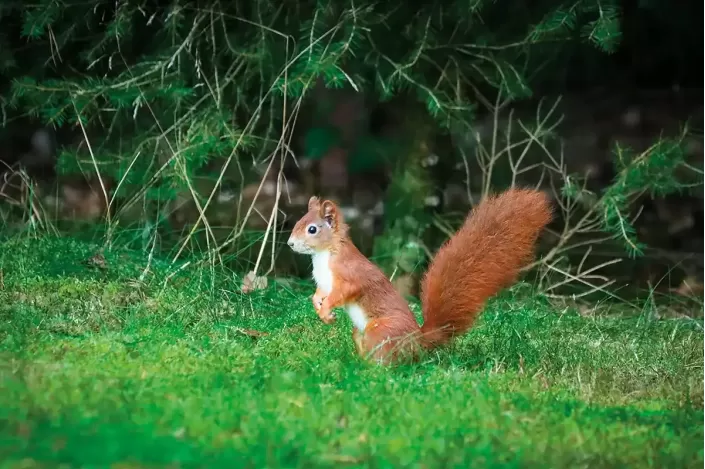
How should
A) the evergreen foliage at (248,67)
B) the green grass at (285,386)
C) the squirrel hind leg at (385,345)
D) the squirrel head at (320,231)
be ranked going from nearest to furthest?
the green grass at (285,386)
the squirrel hind leg at (385,345)
the squirrel head at (320,231)
the evergreen foliage at (248,67)

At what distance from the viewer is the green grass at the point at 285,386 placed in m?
1.37

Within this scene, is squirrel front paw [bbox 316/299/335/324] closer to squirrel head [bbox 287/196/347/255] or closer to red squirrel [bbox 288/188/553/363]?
red squirrel [bbox 288/188/553/363]

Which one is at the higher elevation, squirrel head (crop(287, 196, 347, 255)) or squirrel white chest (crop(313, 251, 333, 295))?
squirrel head (crop(287, 196, 347, 255))

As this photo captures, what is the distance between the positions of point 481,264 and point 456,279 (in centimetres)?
8

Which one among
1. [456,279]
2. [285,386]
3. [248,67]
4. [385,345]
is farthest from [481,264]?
[248,67]

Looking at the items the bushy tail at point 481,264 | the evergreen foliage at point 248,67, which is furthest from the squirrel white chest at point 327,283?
the evergreen foliage at point 248,67

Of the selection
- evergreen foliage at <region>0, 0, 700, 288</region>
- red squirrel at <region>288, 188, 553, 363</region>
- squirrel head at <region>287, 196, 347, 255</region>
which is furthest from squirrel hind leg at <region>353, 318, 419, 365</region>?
evergreen foliage at <region>0, 0, 700, 288</region>

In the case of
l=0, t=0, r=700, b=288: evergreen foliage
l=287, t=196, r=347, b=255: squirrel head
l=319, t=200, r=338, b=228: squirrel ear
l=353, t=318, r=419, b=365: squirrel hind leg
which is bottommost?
l=353, t=318, r=419, b=365: squirrel hind leg

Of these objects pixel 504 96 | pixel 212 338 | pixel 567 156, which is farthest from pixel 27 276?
pixel 567 156

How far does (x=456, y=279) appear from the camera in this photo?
2.41 meters

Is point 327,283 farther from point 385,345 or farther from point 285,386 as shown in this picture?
point 285,386

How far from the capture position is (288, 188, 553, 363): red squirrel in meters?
2.38

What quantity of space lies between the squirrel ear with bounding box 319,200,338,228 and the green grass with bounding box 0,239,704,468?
0.33m

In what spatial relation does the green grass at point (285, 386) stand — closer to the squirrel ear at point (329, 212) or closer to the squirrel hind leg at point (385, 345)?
the squirrel hind leg at point (385, 345)
